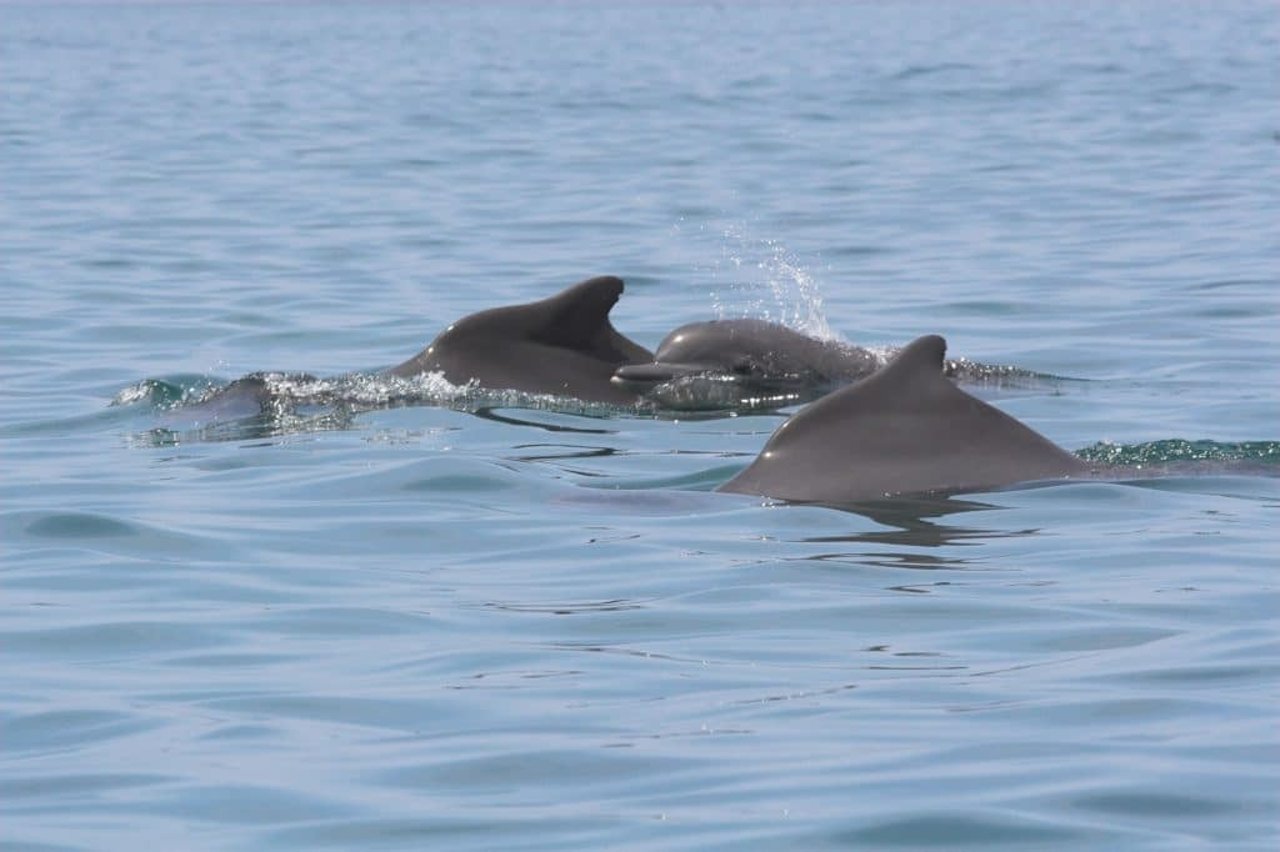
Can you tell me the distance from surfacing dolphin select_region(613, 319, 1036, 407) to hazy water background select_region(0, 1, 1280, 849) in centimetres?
70

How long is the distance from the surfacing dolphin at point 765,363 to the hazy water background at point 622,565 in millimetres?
695

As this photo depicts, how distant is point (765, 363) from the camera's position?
15.6 meters

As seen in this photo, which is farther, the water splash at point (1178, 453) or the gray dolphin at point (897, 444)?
the water splash at point (1178, 453)

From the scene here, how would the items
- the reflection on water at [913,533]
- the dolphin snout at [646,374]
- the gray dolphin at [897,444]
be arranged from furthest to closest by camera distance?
1. the dolphin snout at [646,374]
2. the gray dolphin at [897,444]
3. the reflection on water at [913,533]

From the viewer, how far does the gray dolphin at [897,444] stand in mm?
10984

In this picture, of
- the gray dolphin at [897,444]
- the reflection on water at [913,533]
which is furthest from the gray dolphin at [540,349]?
the reflection on water at [913,533]

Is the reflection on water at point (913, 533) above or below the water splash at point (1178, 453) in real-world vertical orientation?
below

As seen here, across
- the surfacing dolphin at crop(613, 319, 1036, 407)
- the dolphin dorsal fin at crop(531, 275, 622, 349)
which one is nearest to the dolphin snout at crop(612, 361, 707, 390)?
the surfacing dolphin at crop(613, 319, 1036, 407)

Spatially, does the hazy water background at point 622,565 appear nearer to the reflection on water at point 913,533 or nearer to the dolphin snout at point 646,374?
the reflection on water at point 913,533

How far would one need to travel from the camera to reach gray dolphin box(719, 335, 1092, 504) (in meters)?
11.0

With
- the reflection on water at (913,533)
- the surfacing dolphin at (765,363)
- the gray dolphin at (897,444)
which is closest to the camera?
the reflection on water at (913,533)

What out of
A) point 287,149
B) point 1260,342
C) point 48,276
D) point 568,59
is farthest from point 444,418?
point 568,59

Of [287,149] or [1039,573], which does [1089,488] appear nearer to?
[1039,573]

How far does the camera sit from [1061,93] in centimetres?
4806
